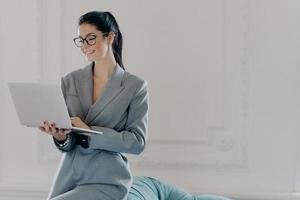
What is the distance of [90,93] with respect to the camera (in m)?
1.88

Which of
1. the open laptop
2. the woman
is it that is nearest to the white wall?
the woman

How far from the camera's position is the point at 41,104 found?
67.0 inches

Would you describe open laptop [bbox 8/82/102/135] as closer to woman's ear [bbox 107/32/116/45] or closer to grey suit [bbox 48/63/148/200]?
grey suit [bbox 48/63/148/200]

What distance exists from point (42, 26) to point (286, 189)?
1.49 metres

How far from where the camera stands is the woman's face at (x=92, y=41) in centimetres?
183

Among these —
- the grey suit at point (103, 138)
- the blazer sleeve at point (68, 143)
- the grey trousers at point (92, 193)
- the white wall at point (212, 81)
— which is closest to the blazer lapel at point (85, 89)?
the grey suit at point (103, 138)

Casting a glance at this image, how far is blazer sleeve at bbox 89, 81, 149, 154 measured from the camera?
1781 millimetres

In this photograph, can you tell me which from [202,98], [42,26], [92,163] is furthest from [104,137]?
[42,26]

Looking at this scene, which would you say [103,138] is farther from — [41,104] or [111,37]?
[111,37]

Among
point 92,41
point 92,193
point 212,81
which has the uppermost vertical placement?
point 92,41

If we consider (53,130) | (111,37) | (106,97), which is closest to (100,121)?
(106,97)

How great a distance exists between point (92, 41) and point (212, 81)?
82 centimetres

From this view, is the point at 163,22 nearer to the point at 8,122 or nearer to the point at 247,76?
the point at 247,76

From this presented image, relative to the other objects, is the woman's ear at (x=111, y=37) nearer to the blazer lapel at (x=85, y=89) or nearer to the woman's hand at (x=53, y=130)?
the blazer lapel at (x=85, y=89)
